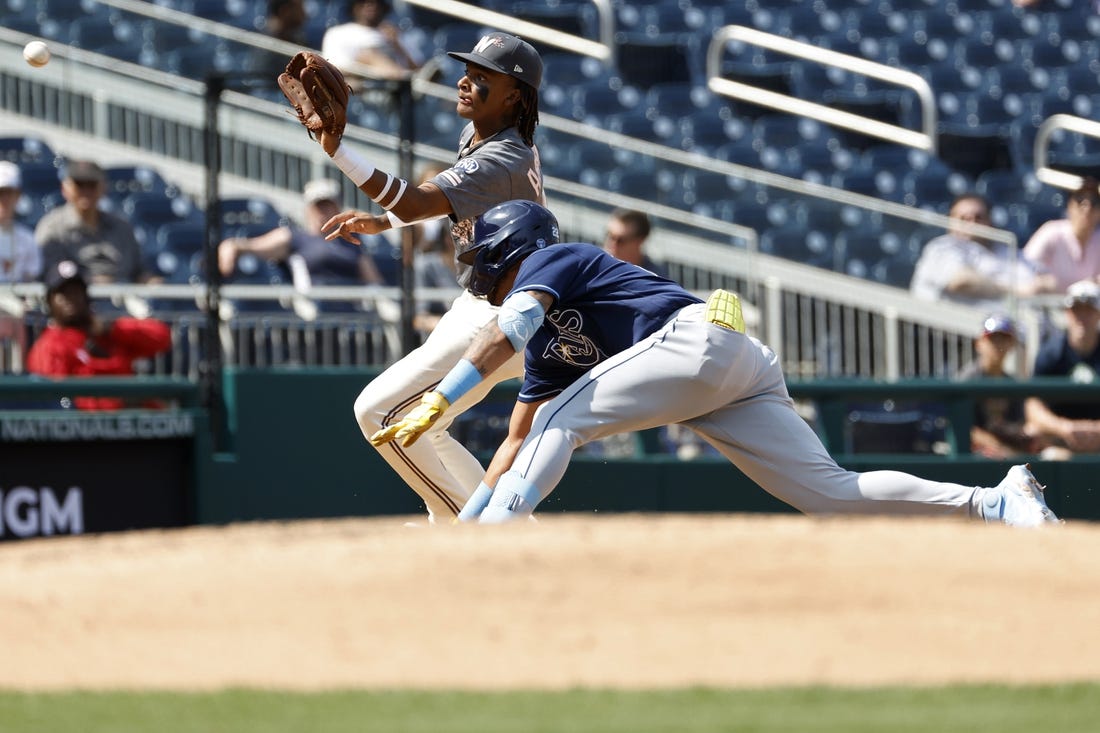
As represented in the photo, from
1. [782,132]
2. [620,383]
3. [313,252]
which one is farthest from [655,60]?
[620,383]

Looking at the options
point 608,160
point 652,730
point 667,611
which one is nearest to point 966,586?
point 667,611

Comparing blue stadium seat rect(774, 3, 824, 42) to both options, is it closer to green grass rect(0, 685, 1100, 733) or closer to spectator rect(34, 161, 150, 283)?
spectator rect(34, 161, 150, 283)

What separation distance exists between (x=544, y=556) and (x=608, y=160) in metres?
7.53

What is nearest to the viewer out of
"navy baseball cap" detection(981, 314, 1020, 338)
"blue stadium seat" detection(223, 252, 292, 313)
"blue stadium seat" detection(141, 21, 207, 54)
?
"navy baseball cap" detection(981, 314, 1020, 338)

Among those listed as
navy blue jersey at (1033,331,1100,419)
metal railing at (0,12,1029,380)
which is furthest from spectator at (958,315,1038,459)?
metal railing at (0,12,1029,380)

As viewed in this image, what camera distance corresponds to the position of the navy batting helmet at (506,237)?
6.27 metres

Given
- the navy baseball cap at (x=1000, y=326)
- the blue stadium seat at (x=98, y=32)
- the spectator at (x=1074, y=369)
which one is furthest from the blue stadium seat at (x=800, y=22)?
the navy baseball cap at (x=1000, y=326)

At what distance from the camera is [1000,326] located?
1023cm

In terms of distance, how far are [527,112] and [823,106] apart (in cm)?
899

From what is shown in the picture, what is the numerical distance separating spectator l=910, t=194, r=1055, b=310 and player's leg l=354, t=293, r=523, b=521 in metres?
4.92

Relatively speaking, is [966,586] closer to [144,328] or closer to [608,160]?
[144,328]

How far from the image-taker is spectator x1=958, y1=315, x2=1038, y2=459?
32.8 feet

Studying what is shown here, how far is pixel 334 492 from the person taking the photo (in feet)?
32.4

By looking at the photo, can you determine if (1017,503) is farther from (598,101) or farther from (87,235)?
(598,101)
